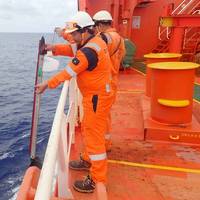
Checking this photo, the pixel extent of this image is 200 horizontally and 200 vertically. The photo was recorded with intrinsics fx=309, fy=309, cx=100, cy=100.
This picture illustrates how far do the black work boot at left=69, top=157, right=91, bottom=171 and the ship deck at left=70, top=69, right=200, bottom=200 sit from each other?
0.20 ft

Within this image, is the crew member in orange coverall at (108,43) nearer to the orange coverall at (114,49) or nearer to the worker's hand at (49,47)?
the orange coverall at (114,49)

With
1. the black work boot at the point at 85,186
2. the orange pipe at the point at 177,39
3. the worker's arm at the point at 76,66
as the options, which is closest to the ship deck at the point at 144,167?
the black work boot at the point at 85,186

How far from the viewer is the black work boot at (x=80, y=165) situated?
3.77 meters

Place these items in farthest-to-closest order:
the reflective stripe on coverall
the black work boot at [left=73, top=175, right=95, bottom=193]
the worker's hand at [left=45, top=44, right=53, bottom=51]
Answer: the worker's hand at [left=45, top=44, right=53, bottom=51]
the black work boot at [left=73, top=175, right=95, bottom=193]
the reflective stripe on coverall

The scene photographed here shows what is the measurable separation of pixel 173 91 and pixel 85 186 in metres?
2.18

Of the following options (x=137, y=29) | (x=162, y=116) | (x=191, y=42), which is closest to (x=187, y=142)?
(x=162, y=116)

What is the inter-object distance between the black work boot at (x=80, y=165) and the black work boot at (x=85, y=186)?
0.40 m

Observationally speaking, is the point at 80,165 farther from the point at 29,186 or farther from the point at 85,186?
the point at 29,186

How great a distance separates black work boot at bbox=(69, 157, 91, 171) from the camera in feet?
12.4

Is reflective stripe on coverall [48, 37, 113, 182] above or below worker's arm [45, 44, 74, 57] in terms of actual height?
below

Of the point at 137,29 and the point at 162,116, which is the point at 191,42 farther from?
the point at 162,116

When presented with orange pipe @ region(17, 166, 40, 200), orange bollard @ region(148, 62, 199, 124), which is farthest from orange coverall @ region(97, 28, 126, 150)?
orange pipe @ region(17, 166, 40, 200)

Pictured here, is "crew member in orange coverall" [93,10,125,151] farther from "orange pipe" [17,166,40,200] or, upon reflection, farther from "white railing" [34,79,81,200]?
"orange pipe" [17,166,40,200]

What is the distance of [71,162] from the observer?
380 centimetres
